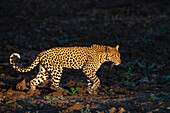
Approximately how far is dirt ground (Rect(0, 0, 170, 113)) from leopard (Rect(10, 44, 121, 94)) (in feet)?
1.22

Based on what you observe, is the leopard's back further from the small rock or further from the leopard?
the small rock

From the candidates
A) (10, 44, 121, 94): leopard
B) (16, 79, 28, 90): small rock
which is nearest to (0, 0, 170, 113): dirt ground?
(16, 79, 28, 90): small rock

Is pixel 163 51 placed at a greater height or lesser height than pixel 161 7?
lesser

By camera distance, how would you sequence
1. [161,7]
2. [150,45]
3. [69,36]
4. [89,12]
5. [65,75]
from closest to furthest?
[65,75] → [150,45] → [69,36] → [89,12] → [161,7]

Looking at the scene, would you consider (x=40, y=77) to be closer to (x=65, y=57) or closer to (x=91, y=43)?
(x=65, y=57)

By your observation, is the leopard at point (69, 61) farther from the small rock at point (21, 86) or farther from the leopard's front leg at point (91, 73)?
the small rock at point (21, 86)

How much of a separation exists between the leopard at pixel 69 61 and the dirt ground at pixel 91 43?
0.37m

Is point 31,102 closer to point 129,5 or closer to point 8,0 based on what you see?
point 129,5

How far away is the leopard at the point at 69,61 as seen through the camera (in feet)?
23.6

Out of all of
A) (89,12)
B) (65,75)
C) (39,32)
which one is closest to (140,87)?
(65,75)

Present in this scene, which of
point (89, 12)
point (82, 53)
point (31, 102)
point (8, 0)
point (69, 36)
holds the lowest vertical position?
point (31, 102)

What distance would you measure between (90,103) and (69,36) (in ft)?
24.5

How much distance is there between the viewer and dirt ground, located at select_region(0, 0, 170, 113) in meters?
6.42

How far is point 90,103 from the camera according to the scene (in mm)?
6363
